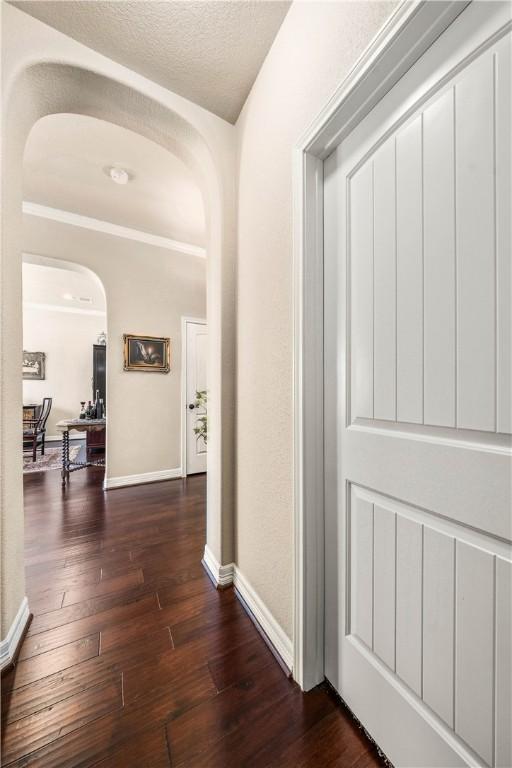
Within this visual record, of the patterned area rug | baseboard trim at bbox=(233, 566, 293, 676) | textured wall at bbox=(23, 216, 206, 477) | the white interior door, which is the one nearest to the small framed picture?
textured wall at bbox=(23, 216, 206, 477)

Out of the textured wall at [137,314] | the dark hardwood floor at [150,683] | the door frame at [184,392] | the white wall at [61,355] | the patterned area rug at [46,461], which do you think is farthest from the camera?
the white wall at [61,355]

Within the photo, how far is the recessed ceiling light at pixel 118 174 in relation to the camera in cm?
254

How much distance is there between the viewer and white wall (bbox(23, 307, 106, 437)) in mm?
6699

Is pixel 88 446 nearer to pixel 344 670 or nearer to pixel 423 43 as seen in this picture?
pixel 344 670

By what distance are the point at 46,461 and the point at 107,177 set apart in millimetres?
4256

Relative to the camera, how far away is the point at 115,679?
116 centimetres

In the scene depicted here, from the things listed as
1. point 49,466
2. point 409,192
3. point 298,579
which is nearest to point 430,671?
point 298,579

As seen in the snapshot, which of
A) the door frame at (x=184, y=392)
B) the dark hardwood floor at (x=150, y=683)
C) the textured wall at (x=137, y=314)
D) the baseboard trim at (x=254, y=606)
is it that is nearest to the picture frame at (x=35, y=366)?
the textured wall at (x=137, y=314)

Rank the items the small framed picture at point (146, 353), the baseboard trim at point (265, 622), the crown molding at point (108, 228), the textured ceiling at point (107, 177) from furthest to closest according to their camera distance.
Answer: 1. the small framed picture at point (146, 353)
2. the crown molding at point (108, 228)
3. the textured ceiling at point (107, 177)
4. the baseboard trim at point (265, 622)

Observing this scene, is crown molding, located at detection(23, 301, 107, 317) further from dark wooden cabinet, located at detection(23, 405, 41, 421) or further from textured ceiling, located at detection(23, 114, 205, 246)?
textured ceiling, located at detection(23, 114, 205, 246)

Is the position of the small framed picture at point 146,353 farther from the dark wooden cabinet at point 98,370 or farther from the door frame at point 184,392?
the dark wooden cabinet at point 98,370

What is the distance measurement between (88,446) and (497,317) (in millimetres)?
4501

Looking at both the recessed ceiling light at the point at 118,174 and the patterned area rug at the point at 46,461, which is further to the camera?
the patterned area rug at the point at 46,461

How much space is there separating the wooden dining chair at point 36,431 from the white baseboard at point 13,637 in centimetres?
404
